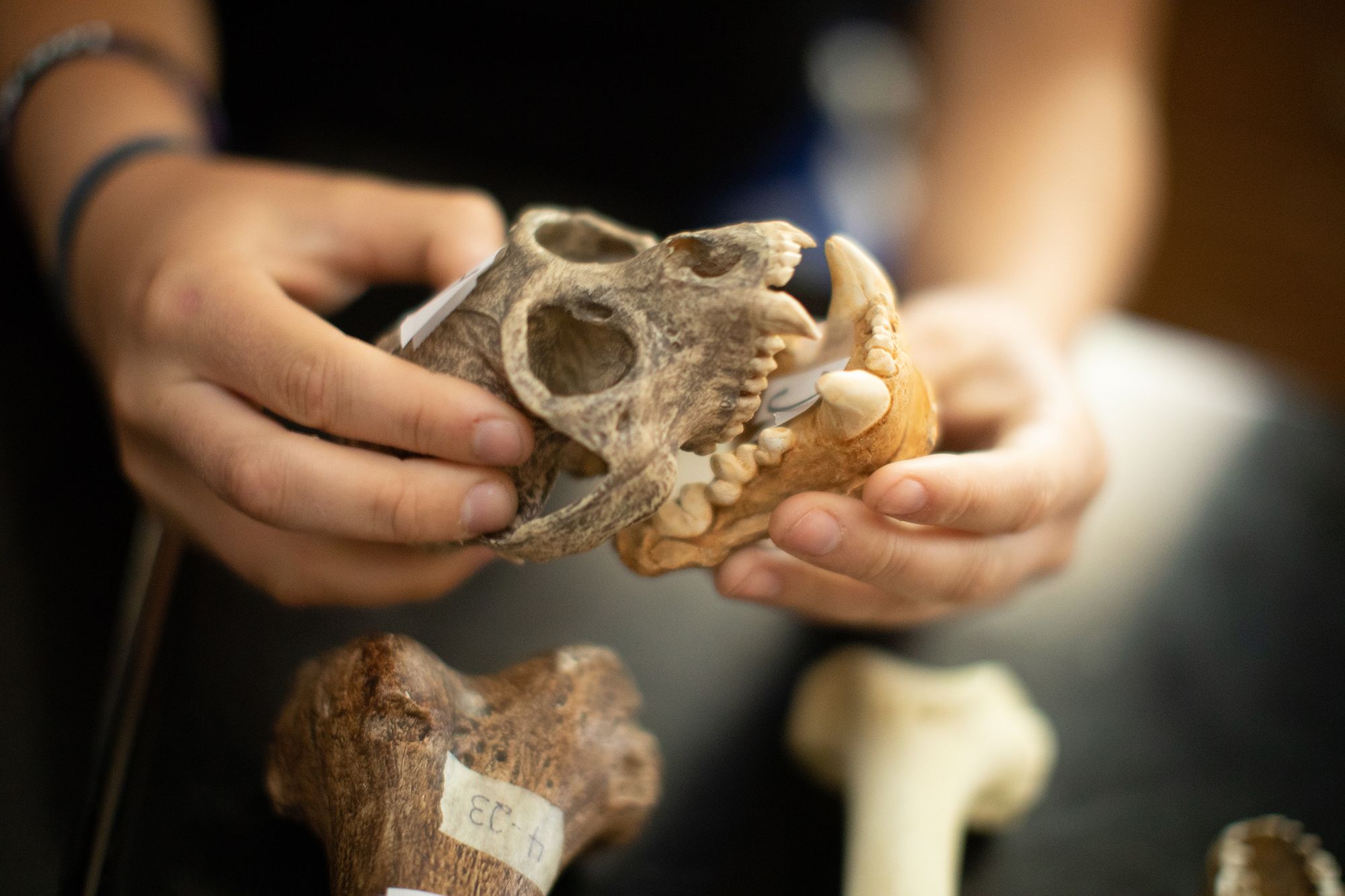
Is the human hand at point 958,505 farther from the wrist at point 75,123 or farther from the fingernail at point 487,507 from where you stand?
the wrist at point 75,123

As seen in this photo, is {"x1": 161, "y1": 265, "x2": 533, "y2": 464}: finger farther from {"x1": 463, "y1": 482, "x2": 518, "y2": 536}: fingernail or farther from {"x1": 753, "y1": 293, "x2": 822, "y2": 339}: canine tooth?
{"x1": 753, "y1": 293, "x2": 822, "y2": 339}: canine tooth

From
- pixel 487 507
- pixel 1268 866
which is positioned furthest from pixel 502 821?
pixel 1268 866

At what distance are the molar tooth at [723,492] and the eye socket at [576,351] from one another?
11cm

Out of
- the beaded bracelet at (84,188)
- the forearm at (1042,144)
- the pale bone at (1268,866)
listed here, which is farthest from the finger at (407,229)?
the pale bone at (1268,866)

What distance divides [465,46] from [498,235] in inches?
27.9

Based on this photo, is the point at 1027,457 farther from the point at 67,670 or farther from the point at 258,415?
the point at 67,670

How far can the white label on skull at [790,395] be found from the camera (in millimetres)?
756

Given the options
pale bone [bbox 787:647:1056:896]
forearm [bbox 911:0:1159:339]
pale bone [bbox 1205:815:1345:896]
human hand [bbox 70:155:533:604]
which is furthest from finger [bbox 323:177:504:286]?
pale bone [bbox 1205:815:1345:896]

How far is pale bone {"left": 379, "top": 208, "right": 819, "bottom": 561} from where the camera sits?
687 millimetres

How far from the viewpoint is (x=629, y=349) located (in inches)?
29.6

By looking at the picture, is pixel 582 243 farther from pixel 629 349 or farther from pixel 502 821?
pixel 502 821

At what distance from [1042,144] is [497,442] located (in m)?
1.19

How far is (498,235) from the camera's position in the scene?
1.02 metres

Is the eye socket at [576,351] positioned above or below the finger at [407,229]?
below
